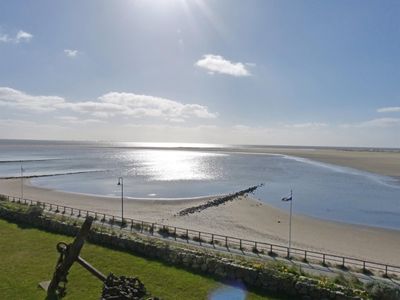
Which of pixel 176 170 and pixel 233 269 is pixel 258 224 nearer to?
pixel 233 269

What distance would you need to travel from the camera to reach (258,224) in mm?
35719

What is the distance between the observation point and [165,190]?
58.8m

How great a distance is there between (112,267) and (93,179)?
56.7 meters

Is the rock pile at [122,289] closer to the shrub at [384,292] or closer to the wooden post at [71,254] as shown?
the wooden post at [71,254]

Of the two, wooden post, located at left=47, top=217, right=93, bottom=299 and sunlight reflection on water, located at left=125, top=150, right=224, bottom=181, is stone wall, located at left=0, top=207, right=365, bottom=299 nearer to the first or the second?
wooden post, located at left=47, top=217, right=93, bottom=299

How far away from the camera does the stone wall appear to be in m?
14.9

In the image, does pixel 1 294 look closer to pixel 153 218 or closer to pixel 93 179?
pixel 153 218

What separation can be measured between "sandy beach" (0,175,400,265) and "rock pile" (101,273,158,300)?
1869 cm

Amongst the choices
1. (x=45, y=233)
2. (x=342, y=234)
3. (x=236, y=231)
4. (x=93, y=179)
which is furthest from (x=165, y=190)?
(x=45, y=233)

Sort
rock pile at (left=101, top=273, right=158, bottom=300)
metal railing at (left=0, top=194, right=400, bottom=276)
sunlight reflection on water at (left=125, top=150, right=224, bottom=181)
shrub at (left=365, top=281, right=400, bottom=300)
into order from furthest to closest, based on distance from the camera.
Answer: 1. sunlight reflection on water at (left=125, top=150, right=224, bottom=181)
2. metal railing at (left=0, top=194, right=400, bottom=276)
3. shrub at (left=365, top=281, right=400, bottom=300)
4. rock pile at (left=101, top=273, right=158, bottom=300)

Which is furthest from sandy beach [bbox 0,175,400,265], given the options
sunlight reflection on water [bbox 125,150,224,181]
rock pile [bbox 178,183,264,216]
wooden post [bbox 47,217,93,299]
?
sunlight reflection on water [bbox 125,150,224,181]

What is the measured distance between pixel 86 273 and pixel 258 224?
21687 millimetres

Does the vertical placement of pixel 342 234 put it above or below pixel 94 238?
below

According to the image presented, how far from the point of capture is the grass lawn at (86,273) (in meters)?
15.3
